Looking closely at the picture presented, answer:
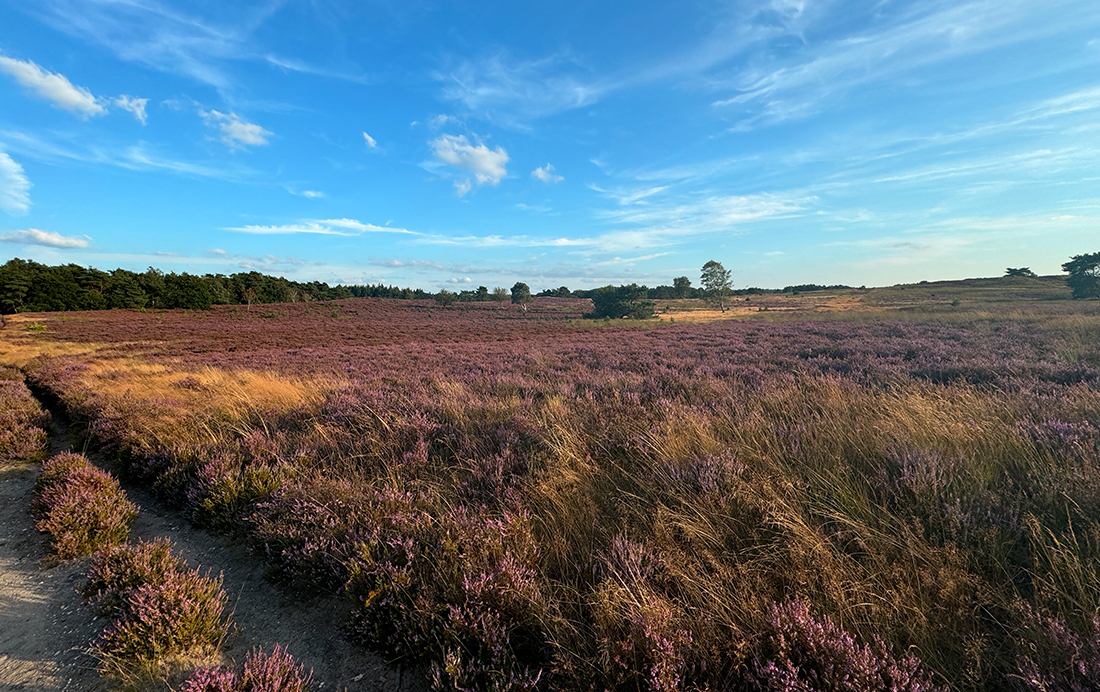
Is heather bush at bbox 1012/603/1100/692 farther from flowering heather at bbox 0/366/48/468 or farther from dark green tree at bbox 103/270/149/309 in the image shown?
dark green tree at bbox 103/270/149/309

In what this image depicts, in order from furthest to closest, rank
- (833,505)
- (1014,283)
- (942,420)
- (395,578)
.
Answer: (1014,283) < (942,420) < (833,505) < (395,578)

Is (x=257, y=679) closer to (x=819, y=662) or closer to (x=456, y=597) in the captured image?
(x=456, y=597)

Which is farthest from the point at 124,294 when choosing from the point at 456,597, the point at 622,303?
the point at 456,597

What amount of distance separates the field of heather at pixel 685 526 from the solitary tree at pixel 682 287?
338 feet

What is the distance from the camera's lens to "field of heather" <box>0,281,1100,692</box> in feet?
6.73

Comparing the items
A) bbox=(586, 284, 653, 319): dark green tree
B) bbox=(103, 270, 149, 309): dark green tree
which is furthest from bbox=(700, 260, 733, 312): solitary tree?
bbox=(103, 270, 149, 309): dark green tree

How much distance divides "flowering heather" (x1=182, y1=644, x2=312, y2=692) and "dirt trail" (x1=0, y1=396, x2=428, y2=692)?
21cm

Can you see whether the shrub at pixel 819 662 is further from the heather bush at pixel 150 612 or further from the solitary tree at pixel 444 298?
the solitary tree at pixel 444 298

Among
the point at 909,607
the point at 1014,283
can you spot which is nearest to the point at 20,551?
the point at 909,607

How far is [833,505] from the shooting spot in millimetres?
3193

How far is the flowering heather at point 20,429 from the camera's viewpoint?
22.2ft

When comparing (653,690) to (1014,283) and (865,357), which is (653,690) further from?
(1014,283)

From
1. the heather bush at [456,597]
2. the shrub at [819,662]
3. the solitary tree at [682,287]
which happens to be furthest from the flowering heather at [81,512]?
the solitary tree at [682,287]

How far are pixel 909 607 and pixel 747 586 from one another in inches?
31.7
